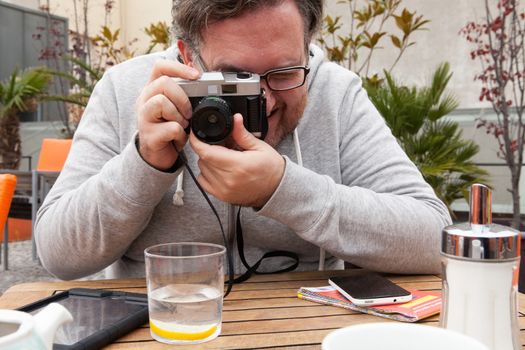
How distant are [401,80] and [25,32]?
16.4 ft

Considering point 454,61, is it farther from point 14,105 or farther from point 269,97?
point 14,105

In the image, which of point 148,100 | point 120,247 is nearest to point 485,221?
point 148,100

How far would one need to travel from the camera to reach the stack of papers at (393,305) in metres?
0.79

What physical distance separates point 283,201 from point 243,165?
0.30 feet

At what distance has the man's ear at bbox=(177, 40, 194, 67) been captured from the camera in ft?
Answer: 4.00

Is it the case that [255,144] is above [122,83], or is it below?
below

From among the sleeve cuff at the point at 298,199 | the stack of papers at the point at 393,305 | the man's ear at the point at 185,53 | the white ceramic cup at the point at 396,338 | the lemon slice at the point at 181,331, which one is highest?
the man's ear at the point at 185,53

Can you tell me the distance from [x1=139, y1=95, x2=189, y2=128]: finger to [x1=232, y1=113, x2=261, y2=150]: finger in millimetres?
91

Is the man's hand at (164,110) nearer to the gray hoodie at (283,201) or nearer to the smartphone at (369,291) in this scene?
the gray hoodie at (283,201)

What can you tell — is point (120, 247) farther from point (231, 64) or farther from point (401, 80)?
point (401, 80)

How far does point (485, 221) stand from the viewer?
56cm

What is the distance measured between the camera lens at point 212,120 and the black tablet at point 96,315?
0.87 feet

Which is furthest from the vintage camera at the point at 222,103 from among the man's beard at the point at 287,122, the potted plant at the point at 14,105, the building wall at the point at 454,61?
the potted plant at the point at 14,105

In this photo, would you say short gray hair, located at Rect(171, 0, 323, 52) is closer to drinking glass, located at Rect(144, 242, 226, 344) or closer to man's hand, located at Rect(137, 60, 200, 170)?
man's hand, located at Rect(137, 60, 200, 170)
